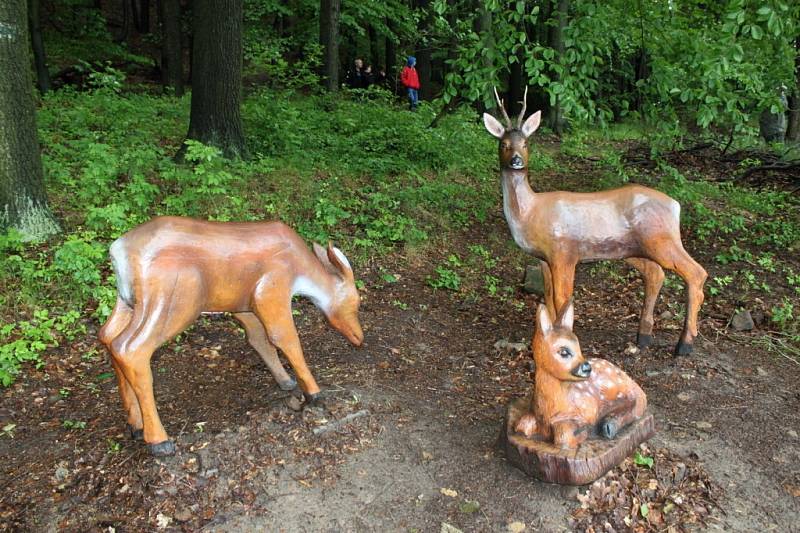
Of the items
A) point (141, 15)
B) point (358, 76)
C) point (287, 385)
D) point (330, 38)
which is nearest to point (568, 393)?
point (287, 385)

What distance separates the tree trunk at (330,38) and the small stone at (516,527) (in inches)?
458

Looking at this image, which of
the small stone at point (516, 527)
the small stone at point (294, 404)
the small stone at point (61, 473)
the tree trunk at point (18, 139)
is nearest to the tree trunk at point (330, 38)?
the tree trunk at point (18, 139)

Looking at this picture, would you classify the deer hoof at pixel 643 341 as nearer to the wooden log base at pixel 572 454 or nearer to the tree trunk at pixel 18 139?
the wooden log base at pixel 572 454

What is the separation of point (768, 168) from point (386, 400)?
29.2ft

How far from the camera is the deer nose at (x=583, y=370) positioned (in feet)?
10.5

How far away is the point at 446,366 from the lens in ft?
16.7

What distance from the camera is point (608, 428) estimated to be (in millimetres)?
3361

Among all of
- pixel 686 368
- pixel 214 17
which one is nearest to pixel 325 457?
pixel 686 368

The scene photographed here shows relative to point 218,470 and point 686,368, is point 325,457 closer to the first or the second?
point 218,470

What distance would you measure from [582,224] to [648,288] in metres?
0.99

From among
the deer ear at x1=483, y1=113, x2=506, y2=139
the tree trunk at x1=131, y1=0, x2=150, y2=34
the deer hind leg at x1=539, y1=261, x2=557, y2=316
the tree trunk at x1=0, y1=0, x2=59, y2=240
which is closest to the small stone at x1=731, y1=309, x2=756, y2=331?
the deer hind leg at x1=539, y1=261, x2=557, y2=316

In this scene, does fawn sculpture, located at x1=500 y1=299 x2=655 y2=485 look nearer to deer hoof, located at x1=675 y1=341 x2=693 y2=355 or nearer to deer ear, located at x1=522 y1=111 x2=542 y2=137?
deer hoof, located at x1=675 y1=341 x2=693 y2=355

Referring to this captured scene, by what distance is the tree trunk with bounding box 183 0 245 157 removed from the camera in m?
8.15

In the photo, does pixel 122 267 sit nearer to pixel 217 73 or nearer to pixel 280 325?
pixel 280 325
